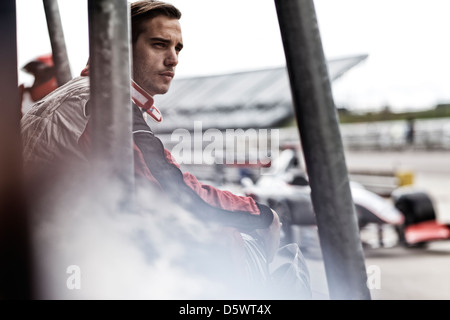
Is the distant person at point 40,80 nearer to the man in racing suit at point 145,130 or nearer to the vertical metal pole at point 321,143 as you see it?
the man in racing suit at point 145,130

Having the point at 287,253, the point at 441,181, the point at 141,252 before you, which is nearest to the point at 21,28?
the point at 141,252

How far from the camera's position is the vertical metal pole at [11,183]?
4.83 ft

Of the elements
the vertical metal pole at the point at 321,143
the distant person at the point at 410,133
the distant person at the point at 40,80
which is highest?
the distant person at the point at 410,133

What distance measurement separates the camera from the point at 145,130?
1.39 m

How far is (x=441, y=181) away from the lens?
1255 centimetres

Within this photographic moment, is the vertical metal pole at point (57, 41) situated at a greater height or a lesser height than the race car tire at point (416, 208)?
greater

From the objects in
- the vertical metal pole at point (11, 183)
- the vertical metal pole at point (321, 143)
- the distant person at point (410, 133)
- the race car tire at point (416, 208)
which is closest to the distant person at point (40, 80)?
the vertical metal pole at point (11, 183)

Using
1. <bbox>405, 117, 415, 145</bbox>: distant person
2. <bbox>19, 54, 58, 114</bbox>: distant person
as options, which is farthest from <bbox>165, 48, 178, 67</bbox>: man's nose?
<bbox>405, 117, 415, 145</bbox>: distant person

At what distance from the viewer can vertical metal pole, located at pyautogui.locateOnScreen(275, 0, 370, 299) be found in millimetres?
1271

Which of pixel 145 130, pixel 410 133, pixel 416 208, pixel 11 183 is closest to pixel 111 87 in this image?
pixel 145 130

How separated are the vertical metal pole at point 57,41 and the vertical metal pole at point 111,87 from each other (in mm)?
352

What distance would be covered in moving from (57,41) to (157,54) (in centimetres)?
41

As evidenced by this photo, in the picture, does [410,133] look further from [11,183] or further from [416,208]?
[11,183]

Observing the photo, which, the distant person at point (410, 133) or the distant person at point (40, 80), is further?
the distant person at point (410, 133)
